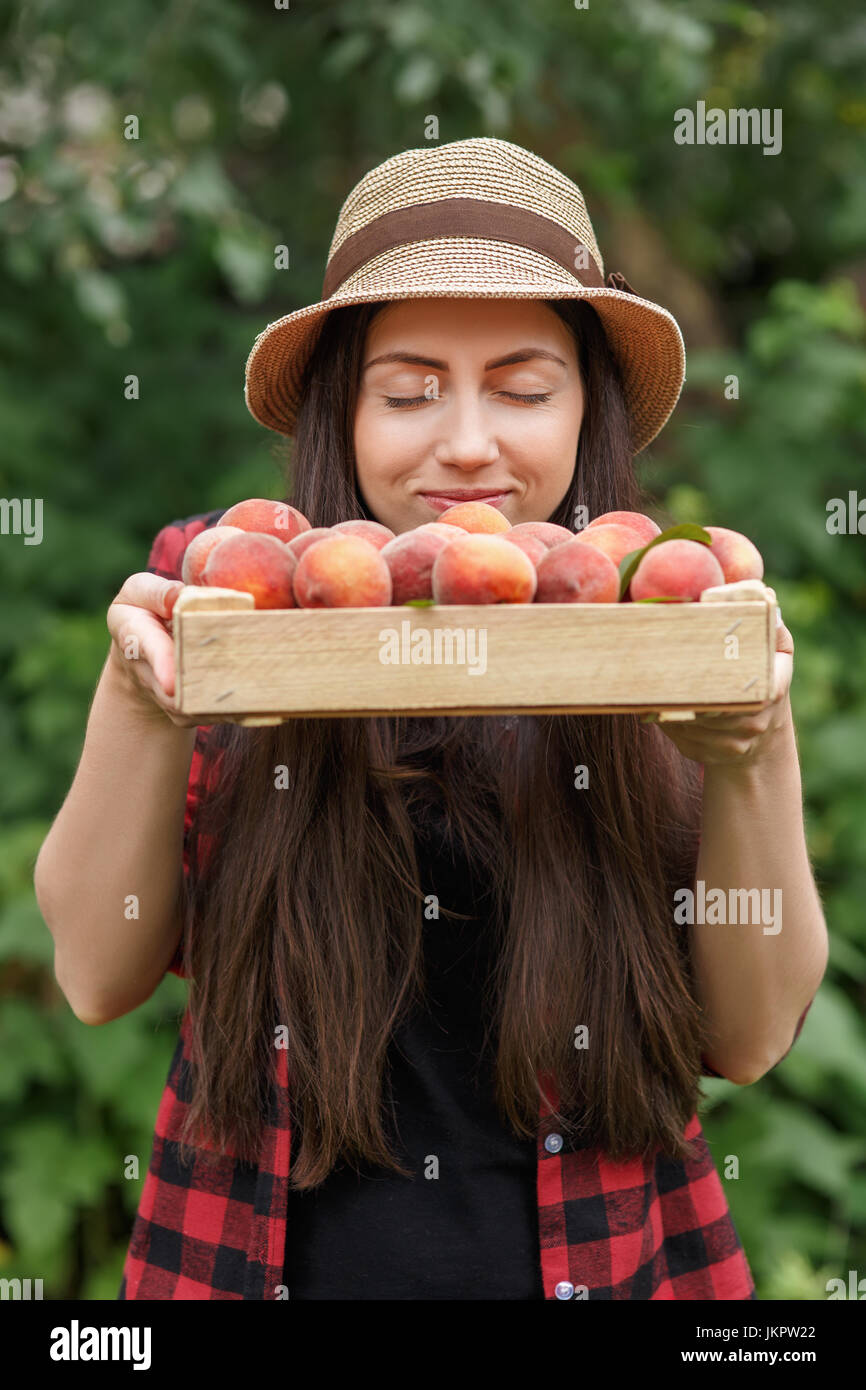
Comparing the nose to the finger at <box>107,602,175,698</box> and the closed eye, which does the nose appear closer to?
the closed eye

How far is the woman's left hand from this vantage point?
4.22 feet

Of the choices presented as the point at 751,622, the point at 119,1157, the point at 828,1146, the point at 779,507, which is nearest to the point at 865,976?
the point at 828,1146

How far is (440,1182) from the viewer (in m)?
1.64

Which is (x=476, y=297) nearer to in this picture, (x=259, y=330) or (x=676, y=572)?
(x=676, y=572)

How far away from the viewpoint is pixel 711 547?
54.6 inches

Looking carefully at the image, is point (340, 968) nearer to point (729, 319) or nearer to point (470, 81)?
point (470, 81)

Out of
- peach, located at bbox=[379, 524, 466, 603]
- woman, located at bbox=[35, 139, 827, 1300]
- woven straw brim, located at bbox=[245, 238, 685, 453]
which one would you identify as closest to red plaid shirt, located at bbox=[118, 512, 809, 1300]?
woman, located at bbox=[35, 139, 827, 1300]

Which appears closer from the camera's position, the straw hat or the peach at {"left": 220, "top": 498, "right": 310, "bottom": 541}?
the peach at {"left": 220, "top": 498, "right": 310, "bottom": 541}

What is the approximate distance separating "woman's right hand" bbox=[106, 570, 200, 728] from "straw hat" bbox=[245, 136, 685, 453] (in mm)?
490

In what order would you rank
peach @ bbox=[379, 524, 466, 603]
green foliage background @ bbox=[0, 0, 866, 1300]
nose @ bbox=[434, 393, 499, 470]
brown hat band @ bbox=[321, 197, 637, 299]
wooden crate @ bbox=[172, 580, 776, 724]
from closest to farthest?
wooden crate @ bbox=[172, 580, 776, 724] < peach @ bbox=[379, 524, 466, 603] < nose @ bbox=[434, 393, 499, 470] < brown hat band @ bbox=[321, 197, 637, 299] < green foliage background @ bbox=[0, 0, 866, 1300]

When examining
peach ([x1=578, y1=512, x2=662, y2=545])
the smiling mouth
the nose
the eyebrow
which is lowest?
peach ([x1=578, y1=512, x2=662, y2=545])

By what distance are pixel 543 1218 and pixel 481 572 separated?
2.94 feet

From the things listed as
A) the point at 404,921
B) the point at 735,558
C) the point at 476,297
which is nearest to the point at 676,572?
the point at 735,558

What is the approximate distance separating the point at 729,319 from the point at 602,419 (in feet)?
13.6
